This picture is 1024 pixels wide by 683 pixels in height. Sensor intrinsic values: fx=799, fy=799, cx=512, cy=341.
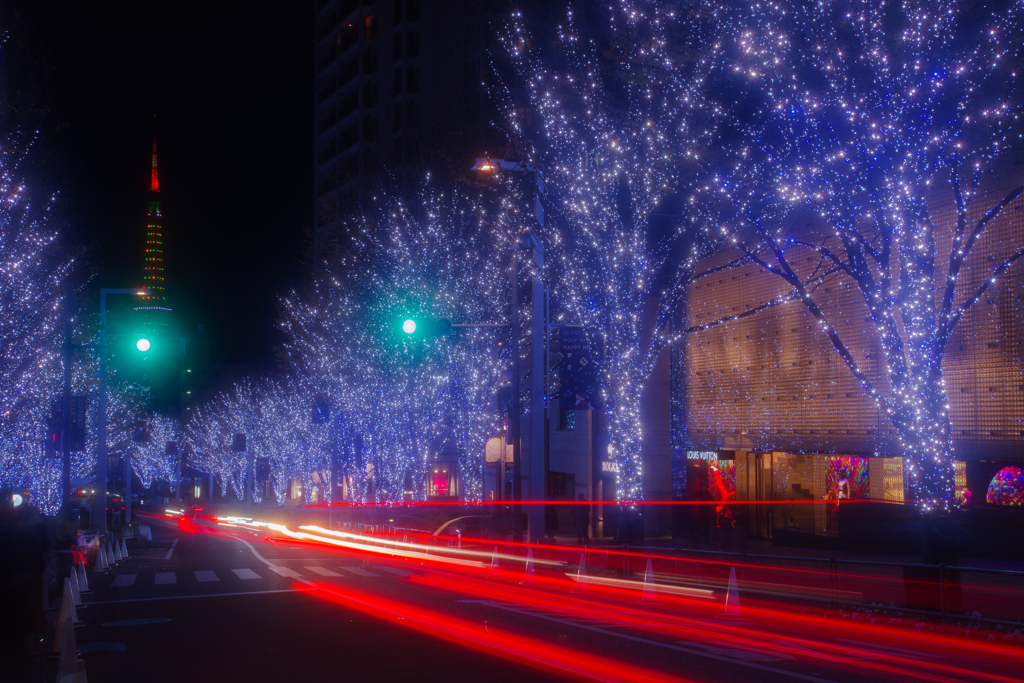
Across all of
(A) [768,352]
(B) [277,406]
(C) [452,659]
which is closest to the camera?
(C) [452,659]

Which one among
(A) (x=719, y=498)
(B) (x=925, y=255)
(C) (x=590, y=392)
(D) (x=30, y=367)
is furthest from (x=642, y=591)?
A: (D) (x=30, y=367)

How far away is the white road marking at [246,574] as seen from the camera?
64.8 feet

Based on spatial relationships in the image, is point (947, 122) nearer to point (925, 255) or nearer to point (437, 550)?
point (925, 255)

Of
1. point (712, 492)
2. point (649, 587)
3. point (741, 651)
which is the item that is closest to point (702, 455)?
point (712, 492)

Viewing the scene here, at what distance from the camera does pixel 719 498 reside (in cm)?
2486

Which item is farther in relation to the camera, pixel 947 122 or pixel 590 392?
pixel 590 392

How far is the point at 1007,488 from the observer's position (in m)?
15.4

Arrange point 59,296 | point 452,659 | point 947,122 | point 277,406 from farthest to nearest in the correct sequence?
point 277,406, point 59,296, point 947,122, point 452,659

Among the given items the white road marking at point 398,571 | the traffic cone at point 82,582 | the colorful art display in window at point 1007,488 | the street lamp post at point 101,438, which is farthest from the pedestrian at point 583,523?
the street lamp post at point 101,438

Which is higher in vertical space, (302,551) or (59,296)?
(59,296)

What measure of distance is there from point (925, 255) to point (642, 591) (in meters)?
8.17

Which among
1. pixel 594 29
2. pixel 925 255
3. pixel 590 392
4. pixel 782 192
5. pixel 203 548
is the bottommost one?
pixel 203 548

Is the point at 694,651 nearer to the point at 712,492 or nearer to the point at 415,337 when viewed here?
the point at 712,492

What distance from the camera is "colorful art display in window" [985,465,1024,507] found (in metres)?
15.2
